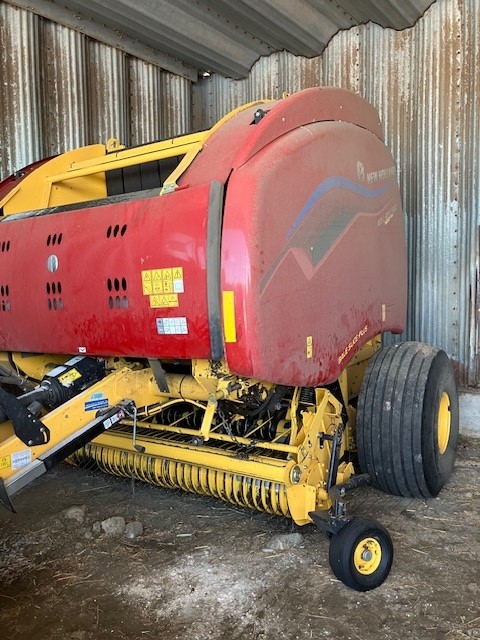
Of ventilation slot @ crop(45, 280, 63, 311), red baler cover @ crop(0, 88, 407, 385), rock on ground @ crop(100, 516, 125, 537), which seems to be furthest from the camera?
rock on ground @ crop(100, 516, 125, 537)

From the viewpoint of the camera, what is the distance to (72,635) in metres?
2.21

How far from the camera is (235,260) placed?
233cm

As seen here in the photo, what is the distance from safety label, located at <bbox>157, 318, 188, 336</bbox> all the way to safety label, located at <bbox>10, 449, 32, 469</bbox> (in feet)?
2.45

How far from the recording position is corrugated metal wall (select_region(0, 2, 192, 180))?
4.66 metres

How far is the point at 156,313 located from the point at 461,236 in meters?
3.29

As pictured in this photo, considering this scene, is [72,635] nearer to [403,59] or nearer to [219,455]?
[219,455]

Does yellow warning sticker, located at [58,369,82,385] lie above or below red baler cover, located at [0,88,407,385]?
below

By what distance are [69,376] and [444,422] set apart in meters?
2.31

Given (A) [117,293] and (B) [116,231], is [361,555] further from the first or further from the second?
(B) [116,231]

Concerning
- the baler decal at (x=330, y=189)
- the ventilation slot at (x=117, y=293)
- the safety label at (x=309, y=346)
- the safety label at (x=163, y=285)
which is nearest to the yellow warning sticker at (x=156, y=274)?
the safety label at (x=163, y=285)

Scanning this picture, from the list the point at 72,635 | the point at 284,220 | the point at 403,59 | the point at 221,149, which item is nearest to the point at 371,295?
the point at 284,220

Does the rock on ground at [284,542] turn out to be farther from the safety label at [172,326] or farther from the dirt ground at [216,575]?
the safety label at [172,326]

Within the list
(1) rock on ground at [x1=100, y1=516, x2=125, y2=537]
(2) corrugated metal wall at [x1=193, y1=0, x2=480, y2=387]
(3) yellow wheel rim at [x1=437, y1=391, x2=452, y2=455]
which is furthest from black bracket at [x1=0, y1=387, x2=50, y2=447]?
(2) corrugated metal wall at [x1=193, y1=0, x2=480, y2=387]

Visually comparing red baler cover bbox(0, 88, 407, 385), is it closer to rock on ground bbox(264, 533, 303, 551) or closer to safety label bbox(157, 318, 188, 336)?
safety label bbox(157, 318, 188, 336)
